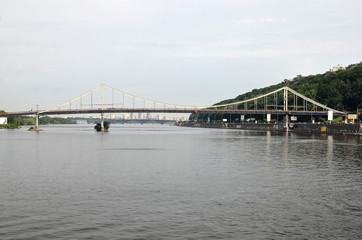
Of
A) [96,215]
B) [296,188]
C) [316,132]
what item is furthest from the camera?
[316,132]

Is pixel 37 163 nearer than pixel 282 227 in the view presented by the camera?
No

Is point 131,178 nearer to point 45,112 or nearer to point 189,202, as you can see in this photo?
point 189,202

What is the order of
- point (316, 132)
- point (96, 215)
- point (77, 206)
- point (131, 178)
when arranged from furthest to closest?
1. point (316, 132)
2. point (131, 178)
3. point (77, 206)
4. point (96, 215)

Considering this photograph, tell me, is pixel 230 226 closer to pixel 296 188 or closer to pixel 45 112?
pixel 296 188

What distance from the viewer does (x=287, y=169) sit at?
127 feet

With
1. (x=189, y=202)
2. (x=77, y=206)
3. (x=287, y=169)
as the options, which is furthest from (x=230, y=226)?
(x=287, y=169)

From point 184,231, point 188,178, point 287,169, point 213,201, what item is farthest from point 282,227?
point 287,169

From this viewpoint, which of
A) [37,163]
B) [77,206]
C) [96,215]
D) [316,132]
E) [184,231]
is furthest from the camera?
[316,132]

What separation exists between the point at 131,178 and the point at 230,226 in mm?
15243

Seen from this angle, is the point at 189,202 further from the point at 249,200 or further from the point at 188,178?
Result: the point at 188,178

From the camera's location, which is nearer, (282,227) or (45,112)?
(282,227)

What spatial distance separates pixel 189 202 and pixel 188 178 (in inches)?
369

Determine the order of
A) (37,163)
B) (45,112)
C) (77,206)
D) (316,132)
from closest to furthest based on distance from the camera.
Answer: (77,206) < (37,163) < (316,132) < (45,112)

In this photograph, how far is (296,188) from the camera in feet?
91.0
